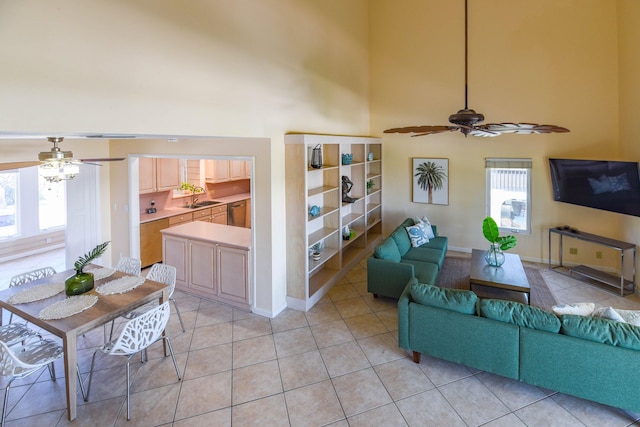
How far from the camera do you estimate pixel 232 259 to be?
15.1ft

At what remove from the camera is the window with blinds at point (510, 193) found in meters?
6.41

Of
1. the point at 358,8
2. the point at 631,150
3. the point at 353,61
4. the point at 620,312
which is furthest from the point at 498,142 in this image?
the point at 620,312

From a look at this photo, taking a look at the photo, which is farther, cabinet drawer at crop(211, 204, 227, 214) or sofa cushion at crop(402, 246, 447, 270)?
cabinet drawer at crop(211, 204, 227, 214)

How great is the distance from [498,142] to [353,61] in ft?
10.5

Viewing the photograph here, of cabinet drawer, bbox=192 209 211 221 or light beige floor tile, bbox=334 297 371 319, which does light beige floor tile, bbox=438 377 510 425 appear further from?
cabinet drawer, bbox=192 209 211 221

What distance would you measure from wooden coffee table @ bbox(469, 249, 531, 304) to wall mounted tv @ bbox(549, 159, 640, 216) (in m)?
1.55

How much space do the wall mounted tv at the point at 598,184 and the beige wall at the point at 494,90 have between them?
46 cm

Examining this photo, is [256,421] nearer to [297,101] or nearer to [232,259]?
[232,259]


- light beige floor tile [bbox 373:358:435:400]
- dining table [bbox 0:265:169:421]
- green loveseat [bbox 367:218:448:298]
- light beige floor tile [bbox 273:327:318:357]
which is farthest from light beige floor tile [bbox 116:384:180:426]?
green loveseat [bbox 367:218:448:298]

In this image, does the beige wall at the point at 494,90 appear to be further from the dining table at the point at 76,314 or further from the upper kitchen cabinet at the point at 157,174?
the dining table at the point at 76,314

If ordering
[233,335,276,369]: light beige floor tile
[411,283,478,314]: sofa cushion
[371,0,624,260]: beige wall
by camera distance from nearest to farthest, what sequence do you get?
[411,283,478,314]: sofa cushion, [233,335,276,369]: light beige floor tile, [371,0,624,260]: beige wall

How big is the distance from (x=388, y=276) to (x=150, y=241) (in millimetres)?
4203

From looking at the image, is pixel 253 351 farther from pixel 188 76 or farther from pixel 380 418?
pixel 188 76

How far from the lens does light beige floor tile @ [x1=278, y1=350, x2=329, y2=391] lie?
3.20 meters
